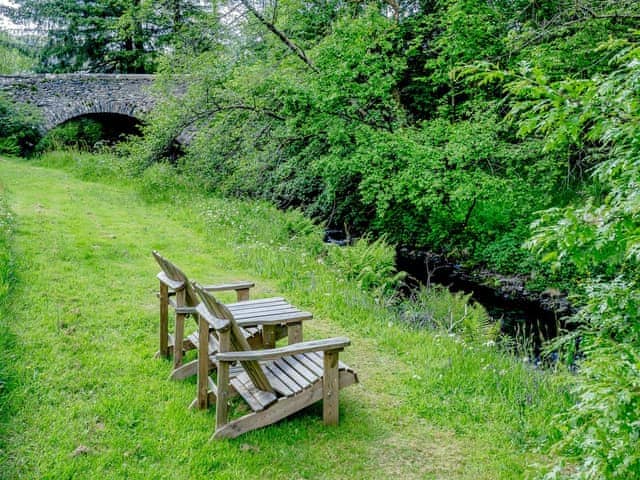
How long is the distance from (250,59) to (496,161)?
5799 mm

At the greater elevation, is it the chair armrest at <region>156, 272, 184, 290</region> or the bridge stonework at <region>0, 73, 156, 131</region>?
the bridge stonework at <region>0, 73, 156, 131</region>

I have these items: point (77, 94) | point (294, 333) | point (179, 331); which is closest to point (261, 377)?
point (294, 333)

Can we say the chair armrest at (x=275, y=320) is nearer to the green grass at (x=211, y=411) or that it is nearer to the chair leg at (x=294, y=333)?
the chair leg at (x=294, y=333)

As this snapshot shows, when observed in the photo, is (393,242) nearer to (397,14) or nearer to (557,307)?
(557,307)

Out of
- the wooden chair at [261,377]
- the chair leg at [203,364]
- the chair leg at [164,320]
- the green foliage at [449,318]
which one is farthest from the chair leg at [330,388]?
the green foliage at [449,318]

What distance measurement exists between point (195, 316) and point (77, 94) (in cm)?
1637

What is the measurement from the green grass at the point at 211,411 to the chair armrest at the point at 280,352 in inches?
22.5

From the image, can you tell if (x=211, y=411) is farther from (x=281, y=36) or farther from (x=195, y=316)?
(x=281, y=36)

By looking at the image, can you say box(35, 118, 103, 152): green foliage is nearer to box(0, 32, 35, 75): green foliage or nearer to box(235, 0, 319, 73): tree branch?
box(0, 32, 35, 75): green foliage

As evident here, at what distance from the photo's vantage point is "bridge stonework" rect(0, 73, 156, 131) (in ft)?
57.0

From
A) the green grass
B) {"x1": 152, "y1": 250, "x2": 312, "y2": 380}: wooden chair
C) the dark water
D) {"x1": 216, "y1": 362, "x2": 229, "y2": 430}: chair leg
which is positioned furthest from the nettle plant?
the dark water

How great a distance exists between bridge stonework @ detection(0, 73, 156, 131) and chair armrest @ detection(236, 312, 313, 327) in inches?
597

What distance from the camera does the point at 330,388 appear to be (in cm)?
342

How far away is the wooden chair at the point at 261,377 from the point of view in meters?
3.17
